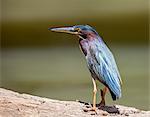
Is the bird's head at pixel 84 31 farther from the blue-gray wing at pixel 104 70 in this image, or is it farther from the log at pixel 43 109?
the log at pixel 43 109

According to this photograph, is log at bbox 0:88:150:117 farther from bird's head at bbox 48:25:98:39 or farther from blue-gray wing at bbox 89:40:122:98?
bird's head at bbox 48:25:98:39

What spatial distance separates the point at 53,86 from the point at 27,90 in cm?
11

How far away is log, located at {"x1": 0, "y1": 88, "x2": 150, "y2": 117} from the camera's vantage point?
116cm

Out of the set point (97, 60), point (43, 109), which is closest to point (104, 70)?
point (97, 60)

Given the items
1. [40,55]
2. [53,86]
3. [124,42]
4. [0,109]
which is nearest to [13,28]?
→ [40,55]

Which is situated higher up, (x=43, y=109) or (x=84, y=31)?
(x=84, y=31)

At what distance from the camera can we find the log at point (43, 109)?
1.16m

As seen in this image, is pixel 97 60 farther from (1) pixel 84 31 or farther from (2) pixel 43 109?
(2) pixel 43 109

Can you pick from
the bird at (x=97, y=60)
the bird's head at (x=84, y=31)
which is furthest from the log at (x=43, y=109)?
the bird's head at (x=84, y=31)

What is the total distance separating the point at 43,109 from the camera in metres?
1.18

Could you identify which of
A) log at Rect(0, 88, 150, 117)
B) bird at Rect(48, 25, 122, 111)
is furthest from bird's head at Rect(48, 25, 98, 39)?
log at Rect(0, 88, 150, 117)

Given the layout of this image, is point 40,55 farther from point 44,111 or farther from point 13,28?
point 44,111

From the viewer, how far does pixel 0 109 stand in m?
1.17

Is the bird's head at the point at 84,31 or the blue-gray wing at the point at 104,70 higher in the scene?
the bird's head at the point at 84,31
